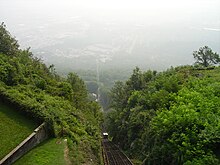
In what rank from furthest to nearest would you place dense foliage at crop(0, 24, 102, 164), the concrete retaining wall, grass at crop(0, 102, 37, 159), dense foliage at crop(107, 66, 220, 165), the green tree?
the green tree
dense foliage at crop(0, 24, 102, 164)
grass at crop(0, 102, 37, 159)
dense foliage at crop(107, 66, 220, 165)
the concrete retaining wall

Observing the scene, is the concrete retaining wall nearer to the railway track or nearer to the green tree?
the railway track

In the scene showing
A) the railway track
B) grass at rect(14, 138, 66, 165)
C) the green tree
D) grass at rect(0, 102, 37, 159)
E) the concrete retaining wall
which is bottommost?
the railway track

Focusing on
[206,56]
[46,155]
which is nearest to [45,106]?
[46,155]

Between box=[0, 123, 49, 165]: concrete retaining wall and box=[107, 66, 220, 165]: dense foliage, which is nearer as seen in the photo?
box=[0, 123, 49, 165]: concrete retaining wall

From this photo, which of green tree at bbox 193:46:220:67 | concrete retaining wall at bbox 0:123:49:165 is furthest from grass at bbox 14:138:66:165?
green tree at bbox 193:46:220:67

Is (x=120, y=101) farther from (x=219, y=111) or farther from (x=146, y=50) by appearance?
(x=146, y=50)

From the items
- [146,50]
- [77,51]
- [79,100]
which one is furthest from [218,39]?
[79,100]
